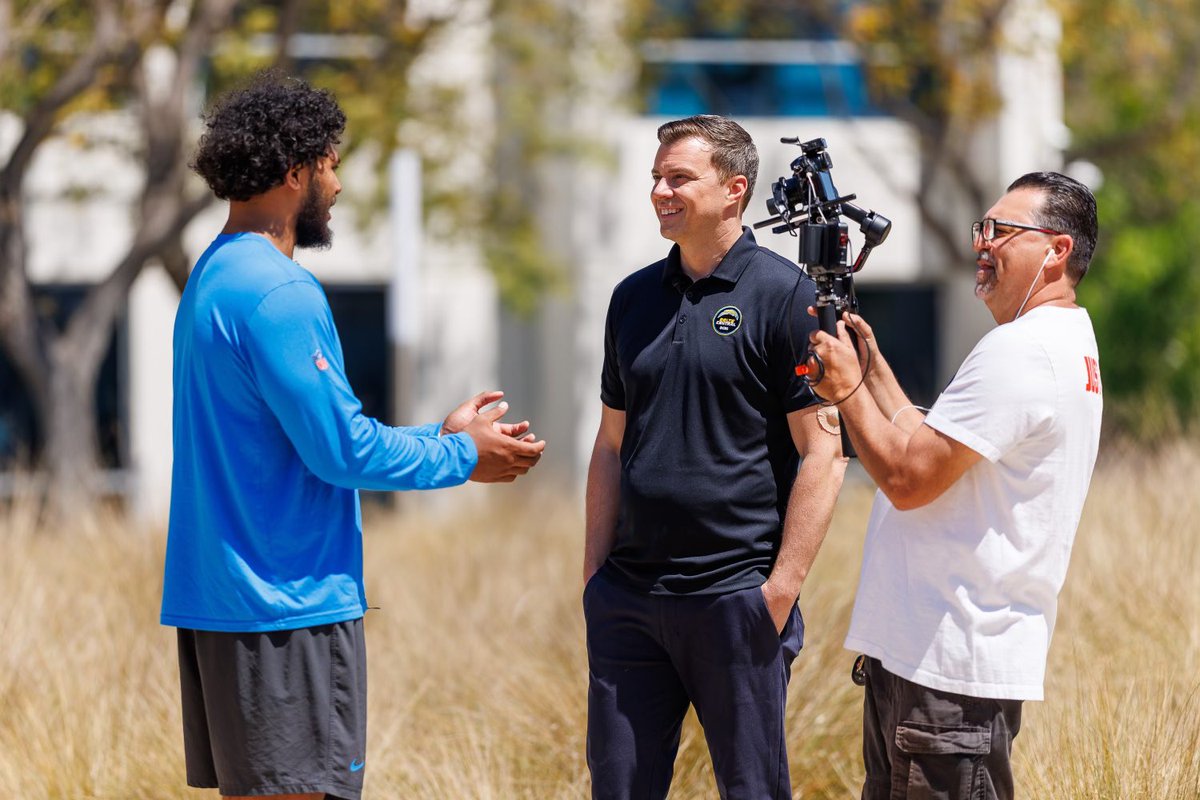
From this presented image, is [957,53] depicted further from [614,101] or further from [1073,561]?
[1073,561]

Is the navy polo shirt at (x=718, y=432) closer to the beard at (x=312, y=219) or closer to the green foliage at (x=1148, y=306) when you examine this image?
the beard at (x=312, y=219)

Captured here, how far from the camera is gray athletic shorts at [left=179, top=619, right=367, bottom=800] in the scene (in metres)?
3.14

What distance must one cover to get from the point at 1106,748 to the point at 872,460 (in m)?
1.48

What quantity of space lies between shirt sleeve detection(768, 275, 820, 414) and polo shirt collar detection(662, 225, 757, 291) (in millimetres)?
177

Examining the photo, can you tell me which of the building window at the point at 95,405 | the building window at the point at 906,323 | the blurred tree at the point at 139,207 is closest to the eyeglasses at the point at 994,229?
the blurred tree at the point at 139,207

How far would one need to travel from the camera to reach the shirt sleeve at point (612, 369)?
3.84m

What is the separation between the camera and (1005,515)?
3.11 m

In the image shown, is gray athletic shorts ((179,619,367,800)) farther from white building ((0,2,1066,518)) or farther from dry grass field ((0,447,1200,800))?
white building ((0,2,1066,518))

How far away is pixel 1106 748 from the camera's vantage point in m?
4.01

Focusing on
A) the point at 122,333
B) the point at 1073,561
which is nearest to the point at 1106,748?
the point at 1073,561

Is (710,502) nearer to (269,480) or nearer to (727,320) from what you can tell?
(727,320)

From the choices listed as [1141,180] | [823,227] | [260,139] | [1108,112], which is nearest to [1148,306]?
[1141,180]

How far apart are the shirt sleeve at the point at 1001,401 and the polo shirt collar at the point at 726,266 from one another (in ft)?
2.51

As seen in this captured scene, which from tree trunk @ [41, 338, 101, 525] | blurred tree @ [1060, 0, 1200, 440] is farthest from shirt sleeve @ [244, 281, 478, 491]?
blurred tree @ [1060, 0, 1200, 440]
